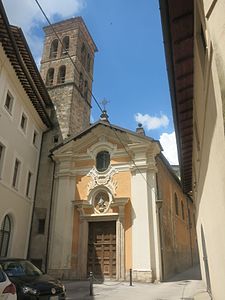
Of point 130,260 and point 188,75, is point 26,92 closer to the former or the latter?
point 130,260

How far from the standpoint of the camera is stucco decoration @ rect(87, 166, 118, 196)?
17.5 meters

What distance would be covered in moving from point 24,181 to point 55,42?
57.6 ft

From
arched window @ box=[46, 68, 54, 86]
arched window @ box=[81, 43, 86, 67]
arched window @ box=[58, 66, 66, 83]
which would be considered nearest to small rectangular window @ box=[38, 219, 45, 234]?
arched window @ box=[58, 66, 66, 83]

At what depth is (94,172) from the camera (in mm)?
18312

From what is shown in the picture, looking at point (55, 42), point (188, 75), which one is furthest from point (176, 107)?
point (55, 42)

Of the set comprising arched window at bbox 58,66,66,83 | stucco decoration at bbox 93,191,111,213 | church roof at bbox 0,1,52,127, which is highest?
arched window at bbox 58,66,66,83

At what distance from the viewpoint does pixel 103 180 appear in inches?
701

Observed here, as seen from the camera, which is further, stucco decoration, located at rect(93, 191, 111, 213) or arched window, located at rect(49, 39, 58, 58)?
arched window, located at rect(49, 39, 58, 58)

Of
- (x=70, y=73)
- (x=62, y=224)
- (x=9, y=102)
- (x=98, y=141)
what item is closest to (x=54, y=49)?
(x=70, y=73)

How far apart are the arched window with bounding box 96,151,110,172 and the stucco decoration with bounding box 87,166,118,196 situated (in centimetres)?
34

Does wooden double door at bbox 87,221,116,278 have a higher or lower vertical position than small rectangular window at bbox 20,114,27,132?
lower

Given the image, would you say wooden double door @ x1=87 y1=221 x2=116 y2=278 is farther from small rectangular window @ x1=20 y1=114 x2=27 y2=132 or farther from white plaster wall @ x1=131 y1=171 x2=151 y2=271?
small rectangular window @ x1=20 y1=114 x2=27 y2=132

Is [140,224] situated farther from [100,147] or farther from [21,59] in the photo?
[21,59]

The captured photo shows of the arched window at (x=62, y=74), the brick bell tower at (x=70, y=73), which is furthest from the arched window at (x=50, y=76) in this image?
the arched window at (x=62, y=74)
